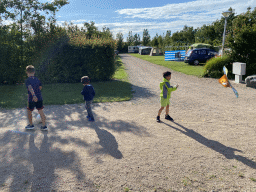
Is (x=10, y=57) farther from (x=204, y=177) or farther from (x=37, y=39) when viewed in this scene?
(x=204, y=177)

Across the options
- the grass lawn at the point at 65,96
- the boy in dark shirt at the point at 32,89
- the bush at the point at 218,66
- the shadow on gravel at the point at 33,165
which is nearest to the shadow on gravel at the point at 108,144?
the shadow on gravel at the point at 33,165

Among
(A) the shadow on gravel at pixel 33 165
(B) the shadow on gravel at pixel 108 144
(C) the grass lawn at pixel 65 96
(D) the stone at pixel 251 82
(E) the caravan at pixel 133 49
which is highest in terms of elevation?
(E) the caravan at pixel 133 49

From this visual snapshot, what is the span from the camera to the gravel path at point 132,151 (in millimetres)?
3012

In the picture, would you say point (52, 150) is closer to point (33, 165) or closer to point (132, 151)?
point (33, 165)

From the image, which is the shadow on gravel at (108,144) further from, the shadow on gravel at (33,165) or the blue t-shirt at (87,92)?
the blue t-shirt at (87,92)

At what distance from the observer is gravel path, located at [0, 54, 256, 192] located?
301cm

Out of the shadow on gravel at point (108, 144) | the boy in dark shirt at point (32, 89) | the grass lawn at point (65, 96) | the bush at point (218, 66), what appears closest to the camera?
the shadow on gravel at point (108, 144)

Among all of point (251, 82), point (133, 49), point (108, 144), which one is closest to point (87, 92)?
point (108, 144)

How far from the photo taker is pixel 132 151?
13.0 ft

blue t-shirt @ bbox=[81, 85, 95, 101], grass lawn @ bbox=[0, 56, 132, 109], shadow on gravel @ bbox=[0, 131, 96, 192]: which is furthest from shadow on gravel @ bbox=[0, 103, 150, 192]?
grass lawn @ bbox=[0, 56, 132, 109]

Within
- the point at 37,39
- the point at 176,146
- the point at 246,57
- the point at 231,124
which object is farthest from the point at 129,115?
the point at 246,57

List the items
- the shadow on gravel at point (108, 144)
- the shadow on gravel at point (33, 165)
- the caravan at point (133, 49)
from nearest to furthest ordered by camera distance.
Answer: the shadow on gravel at point (33, 165)
the shadow on gravel at point (108, 144)
the caravan at point (133, 49)

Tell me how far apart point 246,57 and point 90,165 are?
40.1 feet

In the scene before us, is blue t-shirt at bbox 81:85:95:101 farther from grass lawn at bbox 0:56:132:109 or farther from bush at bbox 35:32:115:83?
bush at bbox 35:32:115:83
